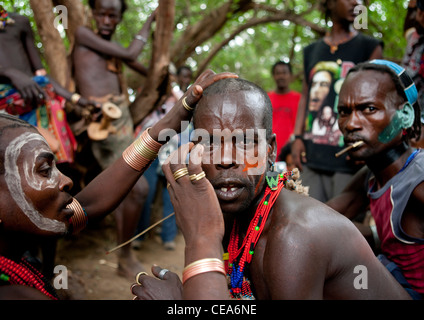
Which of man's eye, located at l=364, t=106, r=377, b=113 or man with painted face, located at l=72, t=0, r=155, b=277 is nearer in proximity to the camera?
man's eye, located at l=364, t=106, r=377, b=113

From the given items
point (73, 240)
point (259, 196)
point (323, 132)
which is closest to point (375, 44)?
point (323, 132)

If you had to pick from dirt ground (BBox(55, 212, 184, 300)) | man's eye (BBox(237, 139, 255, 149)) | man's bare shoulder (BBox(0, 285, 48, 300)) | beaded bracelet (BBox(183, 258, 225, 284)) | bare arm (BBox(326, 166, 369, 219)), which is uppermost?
man's eye (BBox(237, 139, 255, 149))

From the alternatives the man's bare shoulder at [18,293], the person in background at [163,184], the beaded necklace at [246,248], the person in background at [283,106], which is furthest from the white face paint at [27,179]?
the person in background at [283,106]

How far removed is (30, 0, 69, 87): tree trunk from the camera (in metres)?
4.46

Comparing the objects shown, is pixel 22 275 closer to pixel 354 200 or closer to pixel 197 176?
pixel 197 176

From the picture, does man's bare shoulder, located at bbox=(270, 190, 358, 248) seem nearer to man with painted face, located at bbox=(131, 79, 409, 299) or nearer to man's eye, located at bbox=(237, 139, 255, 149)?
man with painted face, located at bbox=(131, 79, 409, 299)

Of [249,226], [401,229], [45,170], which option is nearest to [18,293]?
[45,170]

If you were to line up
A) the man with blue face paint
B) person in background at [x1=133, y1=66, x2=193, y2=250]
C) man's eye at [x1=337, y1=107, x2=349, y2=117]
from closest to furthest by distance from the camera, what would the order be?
1. the man with blue face paint
2. man's eye at [x1=337, y1=107, x2=349, y2=117]
3. person in background at [x1=133, y1=66, x2=193, y2=250]

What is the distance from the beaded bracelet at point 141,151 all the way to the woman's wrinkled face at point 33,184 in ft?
1.69

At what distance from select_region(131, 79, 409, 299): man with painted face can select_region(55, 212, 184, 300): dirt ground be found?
91.5 inches

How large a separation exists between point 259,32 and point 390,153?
26.9 ft

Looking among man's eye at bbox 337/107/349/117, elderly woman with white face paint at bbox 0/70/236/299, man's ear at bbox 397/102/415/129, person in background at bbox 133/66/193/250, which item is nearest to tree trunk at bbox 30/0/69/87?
person in background at bbox 133/66/193/250

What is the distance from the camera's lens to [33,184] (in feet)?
5.60
